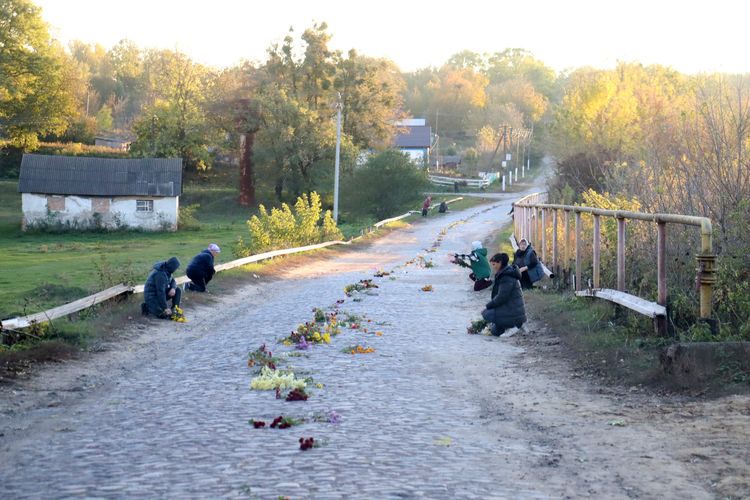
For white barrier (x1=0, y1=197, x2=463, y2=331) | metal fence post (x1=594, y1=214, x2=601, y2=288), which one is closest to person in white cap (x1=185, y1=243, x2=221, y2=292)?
white barrier (x1=0, y1=197, x2=463, y2=331)

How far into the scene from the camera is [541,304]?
18.0 metres

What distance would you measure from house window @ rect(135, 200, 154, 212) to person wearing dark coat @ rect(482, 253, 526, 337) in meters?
47.6

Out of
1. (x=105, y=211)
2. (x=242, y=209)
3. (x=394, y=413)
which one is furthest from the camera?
(x=242, y=209)

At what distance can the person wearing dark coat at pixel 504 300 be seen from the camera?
48.8 ft

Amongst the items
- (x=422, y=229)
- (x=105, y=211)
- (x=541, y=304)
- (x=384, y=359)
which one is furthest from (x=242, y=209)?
(x=384, y=359)

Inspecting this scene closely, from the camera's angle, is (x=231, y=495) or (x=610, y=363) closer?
(x=231, y=495)

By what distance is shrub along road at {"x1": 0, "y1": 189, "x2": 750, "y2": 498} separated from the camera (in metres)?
6.74

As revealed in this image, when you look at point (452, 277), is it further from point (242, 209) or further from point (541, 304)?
point (242, 209)

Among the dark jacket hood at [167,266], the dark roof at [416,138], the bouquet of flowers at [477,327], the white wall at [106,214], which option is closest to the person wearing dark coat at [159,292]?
the dark jacket hood at [167,266]

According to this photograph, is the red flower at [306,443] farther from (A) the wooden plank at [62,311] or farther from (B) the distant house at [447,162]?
(B) the distant house at [447,162]

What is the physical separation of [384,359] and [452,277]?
15.1 metres

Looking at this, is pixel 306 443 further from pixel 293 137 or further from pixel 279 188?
pixel 279 188

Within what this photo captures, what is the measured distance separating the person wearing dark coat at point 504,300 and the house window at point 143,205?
4762 cm

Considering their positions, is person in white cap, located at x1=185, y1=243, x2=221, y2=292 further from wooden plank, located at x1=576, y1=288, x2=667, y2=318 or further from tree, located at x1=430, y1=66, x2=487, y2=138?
tree, located at x1=430, y1=66, x2=487, y2=138
